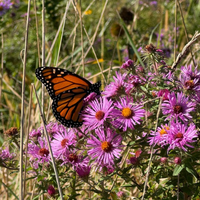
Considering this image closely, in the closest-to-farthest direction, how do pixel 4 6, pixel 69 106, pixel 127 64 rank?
pixel 127 64 → pixel 69 106 → pixel 4 6

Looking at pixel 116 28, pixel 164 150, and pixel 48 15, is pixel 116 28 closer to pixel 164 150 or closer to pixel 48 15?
pixel 48 15

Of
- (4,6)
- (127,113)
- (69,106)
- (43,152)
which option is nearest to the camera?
(127,113)

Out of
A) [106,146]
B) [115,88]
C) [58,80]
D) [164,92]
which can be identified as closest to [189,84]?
[164,92]

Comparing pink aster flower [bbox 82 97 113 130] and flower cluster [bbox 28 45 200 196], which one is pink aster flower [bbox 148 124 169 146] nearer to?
flower cluster [bbox 28 45 200 196]

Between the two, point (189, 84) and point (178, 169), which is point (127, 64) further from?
point (178, 169)

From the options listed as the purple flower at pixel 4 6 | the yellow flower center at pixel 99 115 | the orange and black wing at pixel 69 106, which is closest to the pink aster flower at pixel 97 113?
the yellow flower center at pixel 99 115

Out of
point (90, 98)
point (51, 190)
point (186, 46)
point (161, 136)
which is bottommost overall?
point (51, 190)

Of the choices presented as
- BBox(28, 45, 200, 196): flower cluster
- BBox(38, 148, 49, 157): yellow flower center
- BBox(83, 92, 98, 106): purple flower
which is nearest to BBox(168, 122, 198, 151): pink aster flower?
BBox(28, 45, 200, 196): flower cluster

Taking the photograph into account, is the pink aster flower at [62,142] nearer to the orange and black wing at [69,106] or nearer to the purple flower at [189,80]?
the orange and black wing at [69,106]
